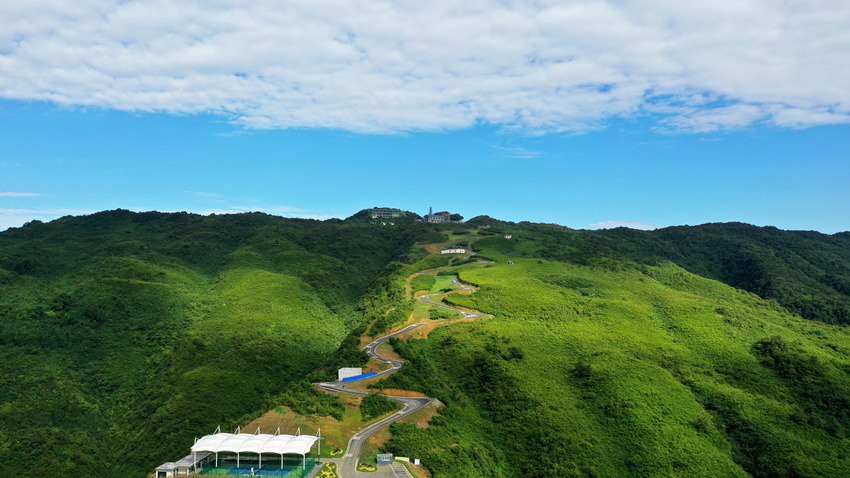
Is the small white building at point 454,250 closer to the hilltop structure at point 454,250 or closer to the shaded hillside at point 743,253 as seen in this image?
the hilltop structure at point 454,250

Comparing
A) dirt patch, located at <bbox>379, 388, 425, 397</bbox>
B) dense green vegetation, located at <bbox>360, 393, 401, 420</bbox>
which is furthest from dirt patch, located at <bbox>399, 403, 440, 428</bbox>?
dirt patch, located at <bbox>379, 388, 425, 397</bbox>

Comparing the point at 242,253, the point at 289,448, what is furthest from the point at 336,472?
the point at 242,253

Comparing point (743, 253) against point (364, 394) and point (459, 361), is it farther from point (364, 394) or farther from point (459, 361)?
point (364, 394)

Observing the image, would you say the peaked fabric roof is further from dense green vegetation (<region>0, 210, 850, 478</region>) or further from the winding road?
dense green vegetation (<region>0, 210, 850, 478</region>)

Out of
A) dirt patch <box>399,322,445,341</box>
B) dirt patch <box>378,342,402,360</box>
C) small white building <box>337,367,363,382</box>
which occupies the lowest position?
small white building <box>337,367,363,382</box>

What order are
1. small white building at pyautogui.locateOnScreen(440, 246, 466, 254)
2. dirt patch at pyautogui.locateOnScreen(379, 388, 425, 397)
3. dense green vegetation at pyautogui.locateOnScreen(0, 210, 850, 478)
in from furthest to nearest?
1. small white building at pyautogui.locateOnScreen(440, 246, 466, 254)
2. dirt patch at pyautogui.locateOnScreen(379, 388, 425, 397)
3. dense green vegetation at pyautogui.locateOnScreen(0, 210, 850, 478)

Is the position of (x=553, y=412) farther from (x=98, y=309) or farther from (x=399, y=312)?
(x=98, y=309)
